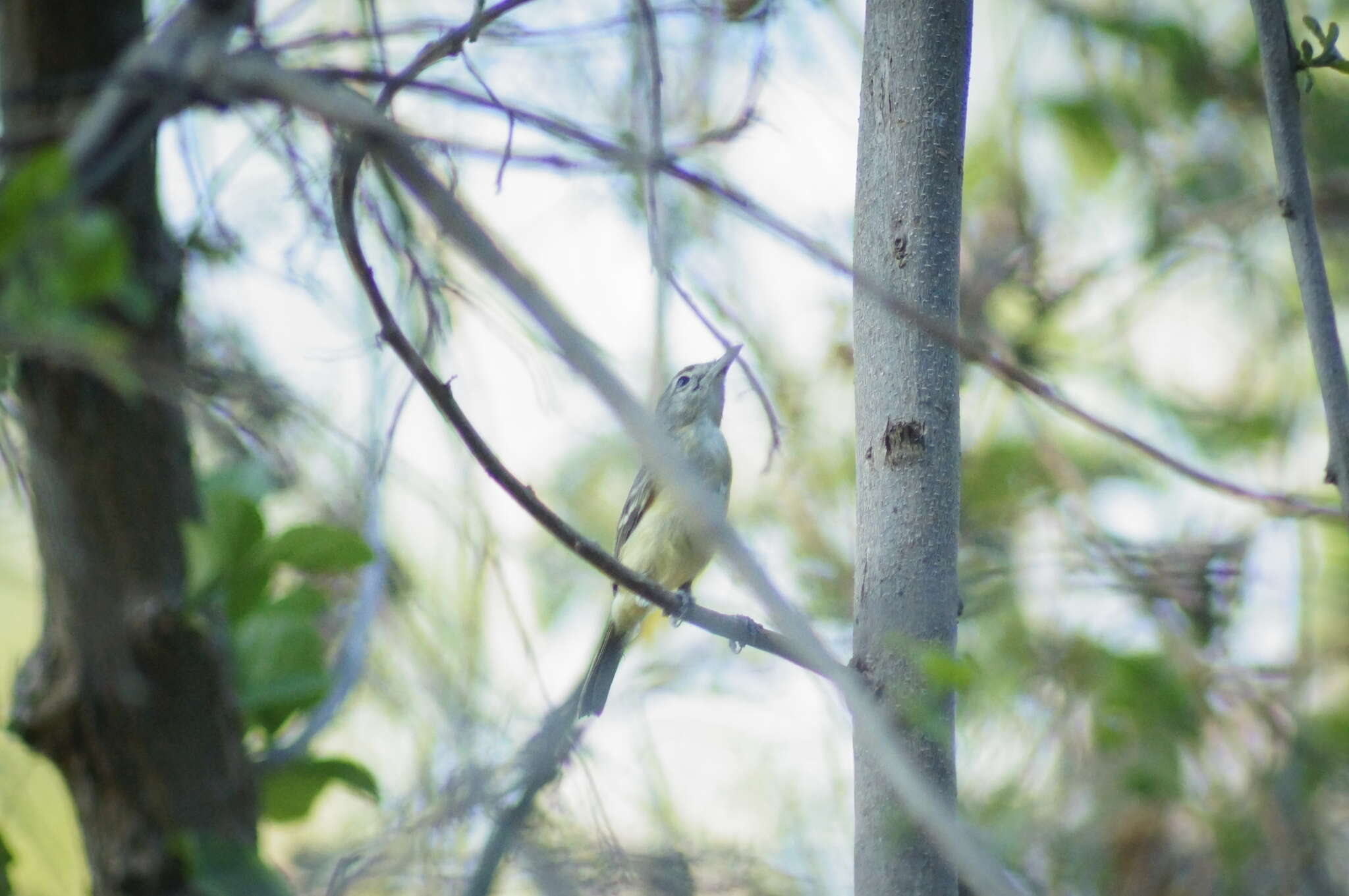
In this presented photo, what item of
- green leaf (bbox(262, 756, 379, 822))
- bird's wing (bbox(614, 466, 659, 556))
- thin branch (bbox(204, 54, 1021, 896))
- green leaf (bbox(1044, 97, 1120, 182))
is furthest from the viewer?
green leaf (bbox(1044, 97, 1120, 182))

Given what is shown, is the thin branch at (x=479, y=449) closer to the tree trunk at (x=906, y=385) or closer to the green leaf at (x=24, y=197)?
the tree trunk at (x=906, y=385)

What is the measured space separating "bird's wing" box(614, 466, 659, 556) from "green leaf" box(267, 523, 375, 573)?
7.53 feet

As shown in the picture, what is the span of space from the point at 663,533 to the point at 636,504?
11.6 inches

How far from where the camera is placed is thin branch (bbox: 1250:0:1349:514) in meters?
1.76

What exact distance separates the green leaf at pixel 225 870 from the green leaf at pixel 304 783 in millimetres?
402

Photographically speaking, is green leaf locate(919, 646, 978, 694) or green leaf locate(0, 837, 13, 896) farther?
green leaf locate(0, 837, 13, 896)

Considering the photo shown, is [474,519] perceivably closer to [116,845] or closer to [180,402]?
[180,402]

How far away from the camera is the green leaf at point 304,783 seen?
2338 millimetres

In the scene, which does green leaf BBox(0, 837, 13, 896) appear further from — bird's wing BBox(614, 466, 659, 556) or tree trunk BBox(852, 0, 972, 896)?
bird's wing BBox(614, 466, 659, 556)

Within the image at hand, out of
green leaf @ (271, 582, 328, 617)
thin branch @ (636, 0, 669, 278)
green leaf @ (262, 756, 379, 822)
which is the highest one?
thin branch @ (636, 0, 669, 278)

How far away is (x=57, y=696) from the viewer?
77.3 inches

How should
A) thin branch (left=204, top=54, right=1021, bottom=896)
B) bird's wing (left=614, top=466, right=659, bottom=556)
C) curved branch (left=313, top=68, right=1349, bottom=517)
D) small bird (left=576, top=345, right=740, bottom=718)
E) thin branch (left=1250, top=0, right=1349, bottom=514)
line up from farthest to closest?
bird's wing (left=614, top=466, right=659, bottom=556) → small bird (left=576, top=345, right=740, bottom=718) → thin branch (left=1250, top=0, right=1349, bottom=514) → curved branch (left=313, top=68, right=1349, bottom=517) → thin branch (left=204, top=54, right=1021, bottom=896)

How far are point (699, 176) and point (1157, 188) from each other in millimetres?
5108

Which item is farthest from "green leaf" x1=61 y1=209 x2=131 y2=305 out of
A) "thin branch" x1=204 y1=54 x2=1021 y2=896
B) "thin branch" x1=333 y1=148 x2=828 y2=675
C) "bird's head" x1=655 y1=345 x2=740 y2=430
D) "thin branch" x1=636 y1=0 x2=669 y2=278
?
"bird's head" x1=655 y1=345 x2=740 y2=430
